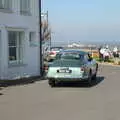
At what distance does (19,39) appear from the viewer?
2531 centimetres

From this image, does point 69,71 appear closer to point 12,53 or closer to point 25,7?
point 12,53

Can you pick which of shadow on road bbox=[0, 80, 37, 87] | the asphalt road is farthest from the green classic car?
shadow on road bbox=[0, 80, 37, 87]

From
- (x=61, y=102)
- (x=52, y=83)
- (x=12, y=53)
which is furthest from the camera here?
(x=12, y=53)

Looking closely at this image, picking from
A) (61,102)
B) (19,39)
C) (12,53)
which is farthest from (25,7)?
(61,102)

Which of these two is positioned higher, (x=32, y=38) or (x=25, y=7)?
(x=25, y=7)

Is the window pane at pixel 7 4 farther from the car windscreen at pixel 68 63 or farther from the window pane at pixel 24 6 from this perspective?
the car windscreen at pixel 68 63

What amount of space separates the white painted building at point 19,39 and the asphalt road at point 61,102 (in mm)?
4048

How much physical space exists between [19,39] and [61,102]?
11.3 m

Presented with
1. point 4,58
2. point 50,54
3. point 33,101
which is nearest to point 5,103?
point 33,101

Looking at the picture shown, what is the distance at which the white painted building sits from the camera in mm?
23328

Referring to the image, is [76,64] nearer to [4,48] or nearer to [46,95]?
[46,95]

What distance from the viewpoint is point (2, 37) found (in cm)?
2327

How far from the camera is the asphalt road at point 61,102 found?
39.4 ft

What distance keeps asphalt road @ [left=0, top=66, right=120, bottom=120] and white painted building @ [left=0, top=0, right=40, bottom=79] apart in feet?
13.3
